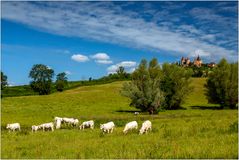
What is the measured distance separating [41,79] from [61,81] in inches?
466

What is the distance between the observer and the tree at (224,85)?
79125 mm

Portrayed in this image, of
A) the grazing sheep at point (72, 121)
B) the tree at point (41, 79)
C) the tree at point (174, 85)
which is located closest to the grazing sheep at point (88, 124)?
the grazing sheep at point (72, 121)

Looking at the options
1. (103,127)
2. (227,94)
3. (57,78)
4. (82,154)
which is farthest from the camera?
(57,78)

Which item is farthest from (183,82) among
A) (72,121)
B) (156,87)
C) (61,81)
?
(61,81)

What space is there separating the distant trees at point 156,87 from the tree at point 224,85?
200 inches

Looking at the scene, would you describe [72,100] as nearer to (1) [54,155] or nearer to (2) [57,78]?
(2) [57,78]

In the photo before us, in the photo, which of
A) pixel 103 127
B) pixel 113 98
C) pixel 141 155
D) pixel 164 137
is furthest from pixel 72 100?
pixel 141 155

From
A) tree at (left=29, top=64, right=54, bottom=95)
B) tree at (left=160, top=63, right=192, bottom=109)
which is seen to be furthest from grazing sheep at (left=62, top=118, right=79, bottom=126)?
tree at (left=29, top=64, right=54, bottom=95)

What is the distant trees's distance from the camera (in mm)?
64438

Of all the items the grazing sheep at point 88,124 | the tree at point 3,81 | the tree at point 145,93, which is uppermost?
the tree at point 3,81

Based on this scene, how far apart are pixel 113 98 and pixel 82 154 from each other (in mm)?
83907

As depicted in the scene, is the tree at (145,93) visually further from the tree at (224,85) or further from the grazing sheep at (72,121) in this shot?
the grazing sheep at (72,121)

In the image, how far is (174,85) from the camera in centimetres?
8119

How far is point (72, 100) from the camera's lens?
3681 inches
